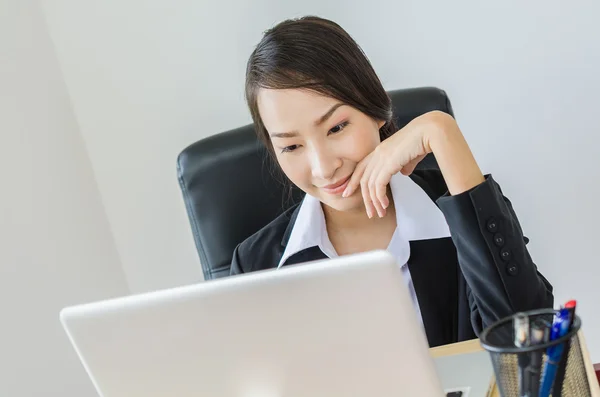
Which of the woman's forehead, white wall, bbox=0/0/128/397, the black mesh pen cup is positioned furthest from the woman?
white wall, bbox=0/0/128/397

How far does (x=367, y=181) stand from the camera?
127cm

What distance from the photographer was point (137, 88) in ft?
6.33

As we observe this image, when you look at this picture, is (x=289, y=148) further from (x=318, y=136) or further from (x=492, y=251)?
(x=492, y=251)

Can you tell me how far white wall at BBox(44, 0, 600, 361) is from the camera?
5.63 ft

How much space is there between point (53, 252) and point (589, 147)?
1.27 meters

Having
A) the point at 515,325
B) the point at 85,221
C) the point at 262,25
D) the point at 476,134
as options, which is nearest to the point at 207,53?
the point at 262,25

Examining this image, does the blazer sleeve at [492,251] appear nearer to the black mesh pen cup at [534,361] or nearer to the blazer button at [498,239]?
the blazer button at [498,239]

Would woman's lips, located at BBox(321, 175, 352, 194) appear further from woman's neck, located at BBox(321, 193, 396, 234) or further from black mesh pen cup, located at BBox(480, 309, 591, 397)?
black mesh pen cup, located at BBox(480, 309, 591, 397)

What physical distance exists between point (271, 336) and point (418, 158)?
1.87 ft

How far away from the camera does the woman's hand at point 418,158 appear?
118 cm

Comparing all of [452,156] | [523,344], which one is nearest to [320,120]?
[452,156]

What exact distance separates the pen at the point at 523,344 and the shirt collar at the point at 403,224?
25.8 inches

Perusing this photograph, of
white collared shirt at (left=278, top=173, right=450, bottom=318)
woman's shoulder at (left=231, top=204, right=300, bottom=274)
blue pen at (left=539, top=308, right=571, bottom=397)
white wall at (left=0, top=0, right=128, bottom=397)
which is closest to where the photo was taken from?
blue pen at (left=539, top=308, right=571, bottom=397)

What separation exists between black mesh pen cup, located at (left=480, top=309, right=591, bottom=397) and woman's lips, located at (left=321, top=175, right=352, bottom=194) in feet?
2.00
